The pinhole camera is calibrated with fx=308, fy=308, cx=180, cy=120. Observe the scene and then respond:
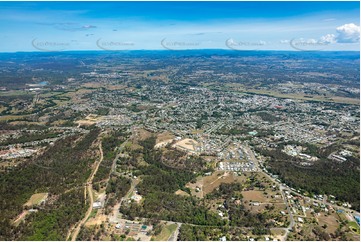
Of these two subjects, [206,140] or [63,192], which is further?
[206,140]

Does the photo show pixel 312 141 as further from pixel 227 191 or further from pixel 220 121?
pixel 227 191

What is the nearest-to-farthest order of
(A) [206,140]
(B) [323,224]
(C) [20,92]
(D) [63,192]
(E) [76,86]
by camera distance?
(B) [323,224] < (D) [63,192] < (A) [206,140] < (C) [20,92] < (E) [76,86]

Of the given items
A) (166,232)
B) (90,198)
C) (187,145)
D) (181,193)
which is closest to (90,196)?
(90,198)

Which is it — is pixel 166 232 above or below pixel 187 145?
below

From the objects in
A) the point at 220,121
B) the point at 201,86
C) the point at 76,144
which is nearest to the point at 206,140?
the point at 220,121

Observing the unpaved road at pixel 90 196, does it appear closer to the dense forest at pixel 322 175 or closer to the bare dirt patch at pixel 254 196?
the bare dirt patch at pixel 254 196

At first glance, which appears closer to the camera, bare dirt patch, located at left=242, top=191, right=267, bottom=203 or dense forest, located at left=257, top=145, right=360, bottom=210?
bare dirt patch, located at left=242, top=191, right=267, bottom=203

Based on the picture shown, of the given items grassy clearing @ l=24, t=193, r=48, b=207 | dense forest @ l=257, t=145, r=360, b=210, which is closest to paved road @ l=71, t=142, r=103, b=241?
grassy clearing @ l=24, t=193, r=48, b=207

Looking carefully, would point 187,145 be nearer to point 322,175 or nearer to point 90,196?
point 90,196

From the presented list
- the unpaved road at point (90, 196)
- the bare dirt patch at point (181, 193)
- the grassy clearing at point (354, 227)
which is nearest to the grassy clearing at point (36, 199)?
the unpaved road at point (90, 196)

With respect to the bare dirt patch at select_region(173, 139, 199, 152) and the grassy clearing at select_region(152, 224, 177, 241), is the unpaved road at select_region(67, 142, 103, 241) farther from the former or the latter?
the bare dirt patch at select_region(173, 139, 199, 152)

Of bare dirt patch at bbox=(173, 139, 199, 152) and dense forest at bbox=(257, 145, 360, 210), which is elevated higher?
bare dirt patch at bbox=(173, 139, 199, 152)
